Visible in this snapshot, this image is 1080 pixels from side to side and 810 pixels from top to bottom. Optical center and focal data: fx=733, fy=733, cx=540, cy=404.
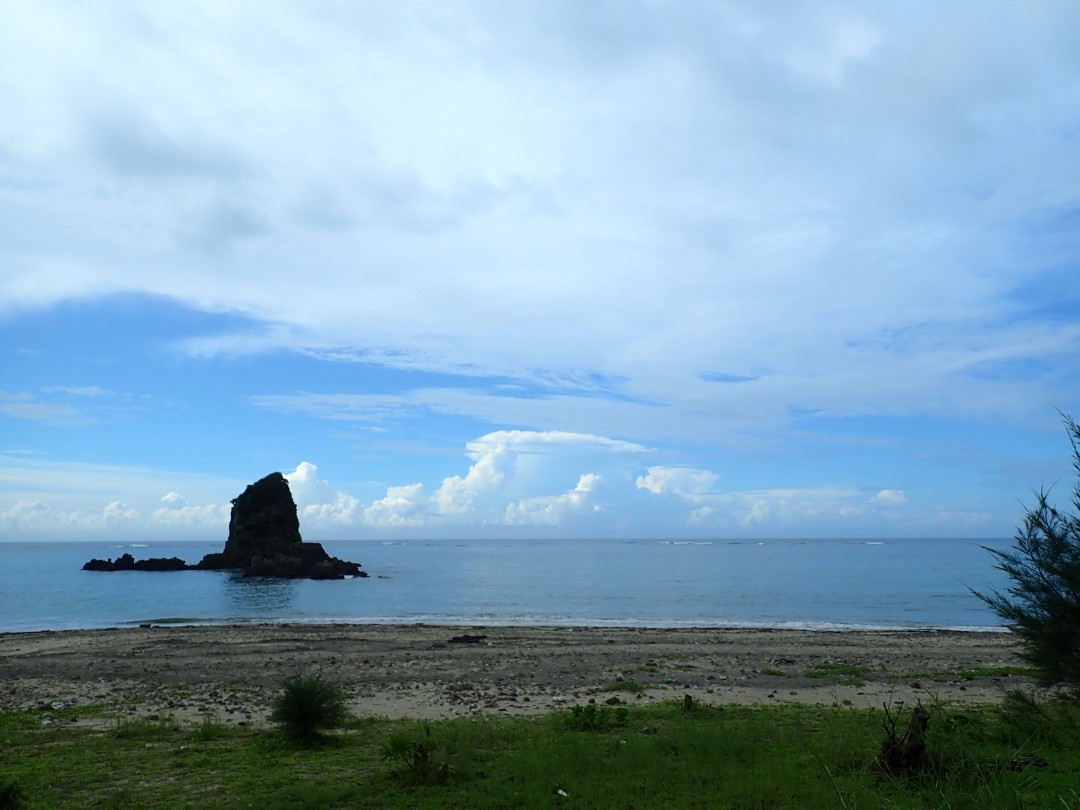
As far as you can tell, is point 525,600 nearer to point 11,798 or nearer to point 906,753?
point 906,753

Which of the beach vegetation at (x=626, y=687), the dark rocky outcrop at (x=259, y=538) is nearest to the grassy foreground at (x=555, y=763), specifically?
the beach vegetation at (x=626, y=687)

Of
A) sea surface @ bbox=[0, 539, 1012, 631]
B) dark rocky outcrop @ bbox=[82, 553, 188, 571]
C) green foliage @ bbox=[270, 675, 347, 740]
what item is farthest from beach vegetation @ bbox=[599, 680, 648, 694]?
dark rocky outcrop @ bbox=[82, 553, 188, 571]

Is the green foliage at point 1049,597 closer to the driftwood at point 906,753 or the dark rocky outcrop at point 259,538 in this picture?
the driftwood at point 906,753

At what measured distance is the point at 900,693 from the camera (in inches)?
692

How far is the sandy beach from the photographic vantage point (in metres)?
17.0

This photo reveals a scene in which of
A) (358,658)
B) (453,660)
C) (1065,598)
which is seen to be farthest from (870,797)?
(358,658)

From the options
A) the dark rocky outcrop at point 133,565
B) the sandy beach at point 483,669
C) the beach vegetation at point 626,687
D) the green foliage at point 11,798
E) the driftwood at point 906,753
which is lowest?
the dark rocky outcrop at point 133,565

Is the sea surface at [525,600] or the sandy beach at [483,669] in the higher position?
the sandy beach at [483,669]

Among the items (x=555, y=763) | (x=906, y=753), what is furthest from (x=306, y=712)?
(x=906, y=753)

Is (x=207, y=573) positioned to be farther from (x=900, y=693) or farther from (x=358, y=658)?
(x=900, y=693)

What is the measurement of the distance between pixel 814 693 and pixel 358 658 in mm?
14881

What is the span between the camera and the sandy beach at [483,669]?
17.0 metres

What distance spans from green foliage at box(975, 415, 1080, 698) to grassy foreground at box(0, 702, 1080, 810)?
83 centimetres

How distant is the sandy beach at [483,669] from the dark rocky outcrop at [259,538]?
273 feet
